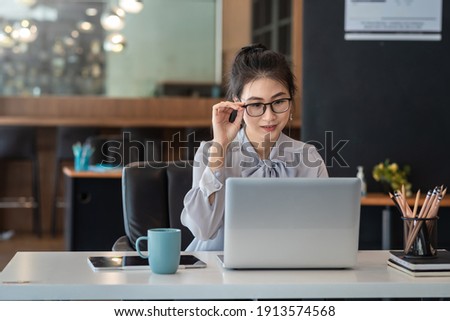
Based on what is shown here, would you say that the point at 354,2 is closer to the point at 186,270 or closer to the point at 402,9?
Result: the point at 402,9

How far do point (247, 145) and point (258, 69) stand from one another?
0.24 metres

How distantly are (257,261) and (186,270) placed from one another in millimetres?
166

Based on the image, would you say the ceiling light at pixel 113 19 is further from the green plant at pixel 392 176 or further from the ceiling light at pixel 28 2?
the green plant at pixel 392 176

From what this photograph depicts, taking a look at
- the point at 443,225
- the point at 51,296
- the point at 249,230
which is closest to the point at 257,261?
the point at 249,230

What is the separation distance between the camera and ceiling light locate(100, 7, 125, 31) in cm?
819

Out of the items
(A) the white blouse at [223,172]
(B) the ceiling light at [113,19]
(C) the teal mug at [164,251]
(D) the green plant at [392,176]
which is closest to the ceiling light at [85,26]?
(B) the ceiling light at [113,19]

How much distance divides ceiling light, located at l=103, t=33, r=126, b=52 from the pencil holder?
693 cm

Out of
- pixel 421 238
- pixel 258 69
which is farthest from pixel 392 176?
pixel 421 238

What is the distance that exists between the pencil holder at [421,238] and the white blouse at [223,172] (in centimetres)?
56

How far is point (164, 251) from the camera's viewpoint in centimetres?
184

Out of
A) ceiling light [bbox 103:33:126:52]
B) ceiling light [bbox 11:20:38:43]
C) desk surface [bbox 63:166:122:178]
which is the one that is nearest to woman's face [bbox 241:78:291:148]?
desk surface [bbox 63:166:122:178]

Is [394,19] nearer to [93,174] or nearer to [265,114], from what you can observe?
[93,174]

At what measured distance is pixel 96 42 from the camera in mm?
8938

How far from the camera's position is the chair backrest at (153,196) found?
2.78 metres
